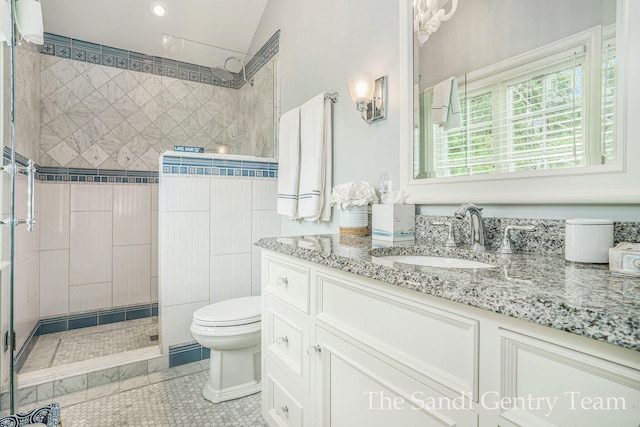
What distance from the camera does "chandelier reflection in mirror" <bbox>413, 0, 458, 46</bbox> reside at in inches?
55.4

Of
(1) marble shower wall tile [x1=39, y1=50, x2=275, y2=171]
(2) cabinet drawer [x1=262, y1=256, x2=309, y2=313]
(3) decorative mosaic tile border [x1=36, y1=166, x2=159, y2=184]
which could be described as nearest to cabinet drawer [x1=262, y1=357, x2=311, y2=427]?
(2) cabinet drawer [x1=262, y1=256, x2=309, y2=313]

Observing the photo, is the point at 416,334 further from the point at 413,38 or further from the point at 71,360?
the point at 71,360

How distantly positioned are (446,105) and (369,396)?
1145mm

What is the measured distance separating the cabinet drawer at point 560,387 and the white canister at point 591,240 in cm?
46

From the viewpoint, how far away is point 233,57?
10.1 ft

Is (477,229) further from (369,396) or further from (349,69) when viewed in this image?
(349,69)

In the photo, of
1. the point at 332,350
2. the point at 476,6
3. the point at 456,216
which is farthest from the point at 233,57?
the point at 332,350

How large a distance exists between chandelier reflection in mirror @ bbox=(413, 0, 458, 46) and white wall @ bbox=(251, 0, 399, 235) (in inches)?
5.2

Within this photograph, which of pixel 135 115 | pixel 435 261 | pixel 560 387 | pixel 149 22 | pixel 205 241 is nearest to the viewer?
pixel 560 387

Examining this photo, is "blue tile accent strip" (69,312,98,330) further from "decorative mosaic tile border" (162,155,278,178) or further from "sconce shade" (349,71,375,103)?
"sconce shade" (349,71,375,103)

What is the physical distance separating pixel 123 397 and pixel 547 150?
7.88ft

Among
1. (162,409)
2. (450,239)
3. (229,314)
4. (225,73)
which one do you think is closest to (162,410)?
(162,409)

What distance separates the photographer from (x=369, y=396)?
934mm

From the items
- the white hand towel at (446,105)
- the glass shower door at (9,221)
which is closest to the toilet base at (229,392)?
the glass shower door at (9,221)
